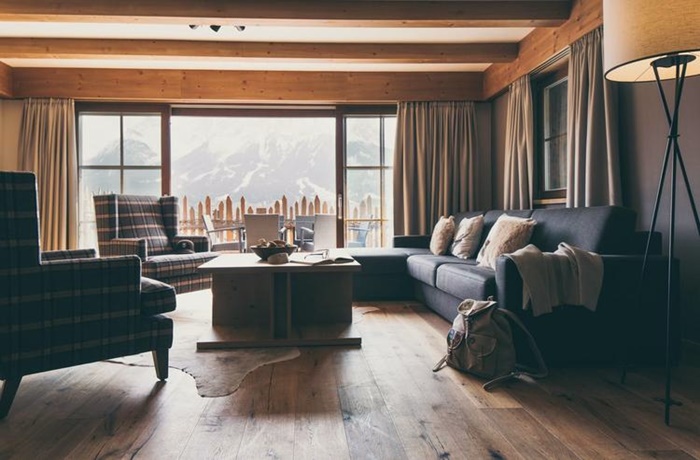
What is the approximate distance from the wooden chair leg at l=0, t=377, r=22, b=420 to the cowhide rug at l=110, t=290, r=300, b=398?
0.69 m

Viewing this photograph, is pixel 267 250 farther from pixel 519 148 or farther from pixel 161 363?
pixel 519 148

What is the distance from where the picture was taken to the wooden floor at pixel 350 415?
1506 mm

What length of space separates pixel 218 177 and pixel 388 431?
25.0ft

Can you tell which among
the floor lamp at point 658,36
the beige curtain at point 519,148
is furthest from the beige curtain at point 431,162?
the floor lamp at point 658,36

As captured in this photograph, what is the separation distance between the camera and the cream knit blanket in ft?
7.40

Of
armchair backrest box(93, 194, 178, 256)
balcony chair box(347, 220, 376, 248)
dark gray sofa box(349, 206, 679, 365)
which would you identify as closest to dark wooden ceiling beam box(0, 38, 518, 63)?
armchair backrest box(93, 194, 178, 256)

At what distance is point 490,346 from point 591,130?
2.05 m

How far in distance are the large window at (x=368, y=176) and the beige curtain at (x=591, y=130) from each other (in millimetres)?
2475

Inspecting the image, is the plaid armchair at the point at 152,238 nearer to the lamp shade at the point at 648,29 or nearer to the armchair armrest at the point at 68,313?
the armchair armrest at the point at 68,313

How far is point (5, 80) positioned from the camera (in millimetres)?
5047

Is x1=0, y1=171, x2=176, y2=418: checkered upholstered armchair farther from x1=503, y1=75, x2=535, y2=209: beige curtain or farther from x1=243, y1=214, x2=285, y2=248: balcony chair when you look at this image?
x1=503, y1=75, x2=535, y2=209: beige curtain

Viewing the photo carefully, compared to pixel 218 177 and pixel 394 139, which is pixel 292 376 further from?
pixel 218 177

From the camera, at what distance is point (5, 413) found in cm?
176

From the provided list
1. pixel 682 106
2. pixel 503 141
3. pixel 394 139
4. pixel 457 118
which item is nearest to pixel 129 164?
pixel 394 139
